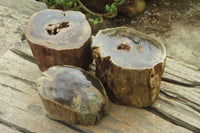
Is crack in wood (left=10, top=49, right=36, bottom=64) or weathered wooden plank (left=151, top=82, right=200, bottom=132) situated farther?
crack in wood (left=10, top=49, right=36, bottom=64)

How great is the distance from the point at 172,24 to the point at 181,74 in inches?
72.0

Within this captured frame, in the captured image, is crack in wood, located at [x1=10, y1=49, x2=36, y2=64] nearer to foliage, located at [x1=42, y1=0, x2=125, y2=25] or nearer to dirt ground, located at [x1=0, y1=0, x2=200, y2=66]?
dirt ground, located at [x1=0, y1=0, x2=200, y2=66]

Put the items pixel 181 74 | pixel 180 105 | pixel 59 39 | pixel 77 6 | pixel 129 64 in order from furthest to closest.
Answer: pixel 77 6, pixel 181 74, pixel 180 105, pixel 59 39, pixel 129 64

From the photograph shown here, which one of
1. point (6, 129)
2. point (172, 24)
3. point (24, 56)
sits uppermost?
point (24, 56)

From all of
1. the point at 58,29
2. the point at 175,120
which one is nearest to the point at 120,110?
the point at 175,120

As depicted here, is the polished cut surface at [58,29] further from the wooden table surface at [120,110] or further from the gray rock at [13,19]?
the gray rock at [13,19]

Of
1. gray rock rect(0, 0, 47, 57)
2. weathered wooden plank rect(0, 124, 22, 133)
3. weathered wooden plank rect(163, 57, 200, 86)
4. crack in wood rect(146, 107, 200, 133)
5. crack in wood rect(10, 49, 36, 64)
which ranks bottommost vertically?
crack in wood rect(146, 107, 200, 133)

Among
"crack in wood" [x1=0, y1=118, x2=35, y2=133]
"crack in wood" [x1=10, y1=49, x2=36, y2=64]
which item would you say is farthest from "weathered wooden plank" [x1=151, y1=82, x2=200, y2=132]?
"crack in wood" [x1=10, y1=49, x2=36, y2=64]

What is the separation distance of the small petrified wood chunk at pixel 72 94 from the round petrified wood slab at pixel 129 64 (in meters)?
0.13

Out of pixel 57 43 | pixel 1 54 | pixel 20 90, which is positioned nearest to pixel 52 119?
A: pixel 20 90

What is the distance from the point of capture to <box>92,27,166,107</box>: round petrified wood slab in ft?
4.96

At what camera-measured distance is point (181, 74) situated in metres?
2.10

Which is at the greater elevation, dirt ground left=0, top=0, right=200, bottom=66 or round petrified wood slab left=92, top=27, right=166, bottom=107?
round petrified wood slab left=92, top=27, right=166, bottom=107

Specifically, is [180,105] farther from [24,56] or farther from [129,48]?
[24,56]
